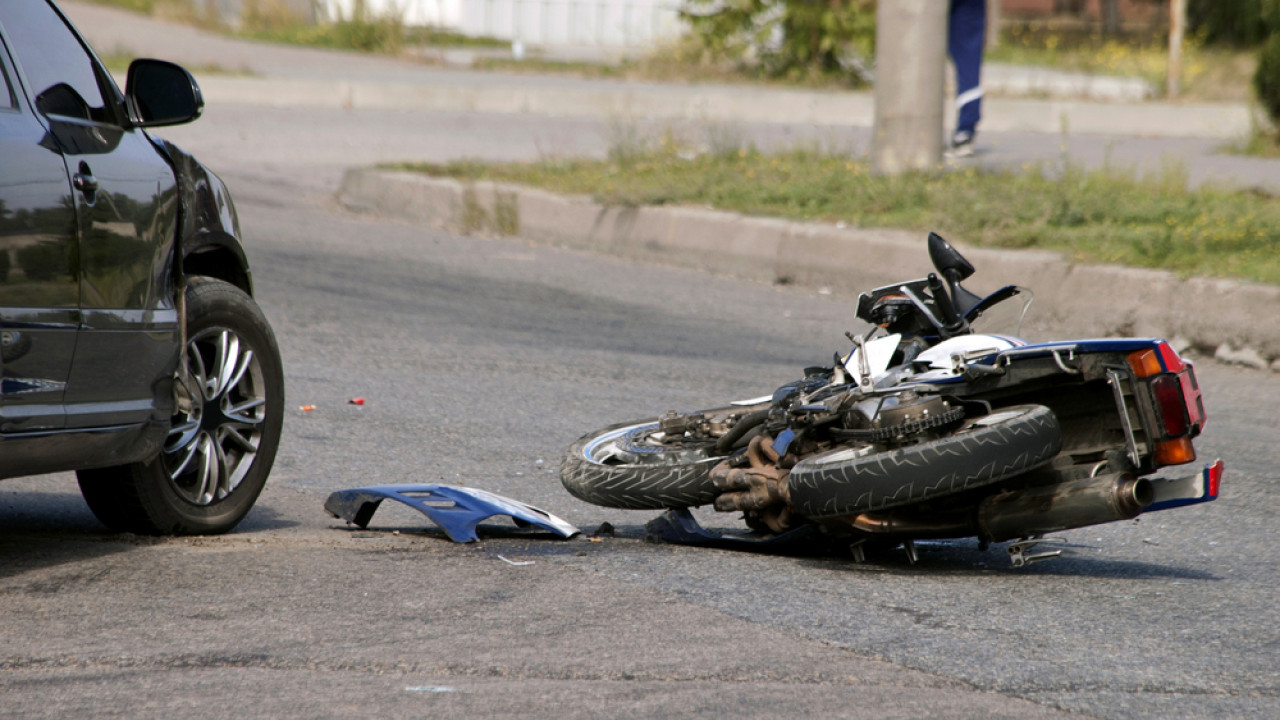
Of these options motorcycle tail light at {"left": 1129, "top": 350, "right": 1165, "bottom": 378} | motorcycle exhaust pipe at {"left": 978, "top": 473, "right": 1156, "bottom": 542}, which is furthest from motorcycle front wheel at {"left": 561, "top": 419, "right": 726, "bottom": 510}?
motorcycle tail light at {"left": 1129, "top": 350, "right": 1165, "bottom": 378}

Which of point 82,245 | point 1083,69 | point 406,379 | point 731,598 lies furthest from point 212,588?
point 1083,69

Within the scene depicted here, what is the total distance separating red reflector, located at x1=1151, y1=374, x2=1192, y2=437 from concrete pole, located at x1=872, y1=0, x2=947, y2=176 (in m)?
7.67

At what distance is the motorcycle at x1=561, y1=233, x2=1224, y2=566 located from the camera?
3879mm

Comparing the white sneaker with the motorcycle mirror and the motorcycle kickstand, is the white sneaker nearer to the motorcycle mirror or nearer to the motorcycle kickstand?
the motorcycle mirror

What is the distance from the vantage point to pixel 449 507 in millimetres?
4531

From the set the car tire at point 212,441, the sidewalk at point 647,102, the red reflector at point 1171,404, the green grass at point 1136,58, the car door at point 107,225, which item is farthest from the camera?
the green grass at point 1136,58

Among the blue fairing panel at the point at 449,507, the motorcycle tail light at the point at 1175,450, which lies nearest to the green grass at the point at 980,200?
the motorcycle tail light at the point at 1175,450

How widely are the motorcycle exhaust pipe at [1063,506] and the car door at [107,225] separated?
231 centimetres

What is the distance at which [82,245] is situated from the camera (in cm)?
390

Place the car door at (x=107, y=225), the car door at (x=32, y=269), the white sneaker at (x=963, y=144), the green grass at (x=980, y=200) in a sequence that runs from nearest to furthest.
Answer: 1. the car door at (x=32, y=269)
2. the car door at (x=107, y=225)
3. the green grass at (x=980, y=200)
4. the white sneaker at (x=963, y=144)

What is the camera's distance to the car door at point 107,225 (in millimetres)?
3936

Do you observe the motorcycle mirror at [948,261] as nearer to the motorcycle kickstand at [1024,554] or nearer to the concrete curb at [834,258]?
the motorcycle kickstand at [1024,554]

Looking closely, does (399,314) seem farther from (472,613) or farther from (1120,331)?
(472,613)

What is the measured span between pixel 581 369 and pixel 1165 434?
3932mm
